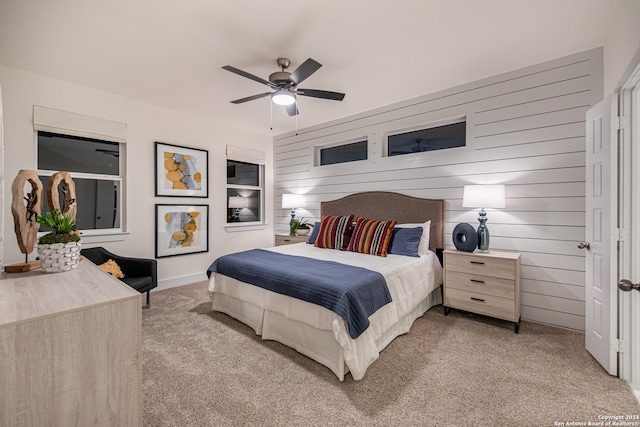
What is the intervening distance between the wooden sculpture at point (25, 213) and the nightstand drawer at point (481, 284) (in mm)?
3392

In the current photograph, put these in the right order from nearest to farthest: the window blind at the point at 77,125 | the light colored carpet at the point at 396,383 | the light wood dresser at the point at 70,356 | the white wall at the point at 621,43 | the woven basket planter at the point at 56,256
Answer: the light wood dresser at the point at 70,356, the woven basket planter at the point at 56,256, the light colored carpet at the point at 396,383, the white wall at the point at 621,43, the window blind at the point at 77,125

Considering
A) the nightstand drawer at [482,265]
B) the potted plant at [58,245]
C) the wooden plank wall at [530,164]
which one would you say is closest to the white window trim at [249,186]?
the wooden plank wall at [530,164]

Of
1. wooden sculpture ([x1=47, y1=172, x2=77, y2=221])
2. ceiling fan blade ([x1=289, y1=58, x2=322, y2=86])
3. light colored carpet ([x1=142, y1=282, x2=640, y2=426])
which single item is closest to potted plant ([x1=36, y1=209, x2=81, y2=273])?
wooden sculpture ([x1=47, y1=172, x2=77, y2=221])

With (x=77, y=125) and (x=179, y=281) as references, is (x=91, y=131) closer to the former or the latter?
(x=77, y=125)

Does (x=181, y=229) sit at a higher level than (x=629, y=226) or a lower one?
lower

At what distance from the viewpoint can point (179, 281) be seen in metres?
4.29

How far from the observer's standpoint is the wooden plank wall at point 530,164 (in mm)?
2741

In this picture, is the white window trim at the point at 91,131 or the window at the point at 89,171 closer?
the white window trim at the point at 91,131

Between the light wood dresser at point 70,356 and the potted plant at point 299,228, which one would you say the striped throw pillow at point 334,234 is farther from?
the light wood dresser at point 70,356

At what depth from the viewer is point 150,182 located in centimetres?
402

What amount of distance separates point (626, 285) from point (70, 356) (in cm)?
313

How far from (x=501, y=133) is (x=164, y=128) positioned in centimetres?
449

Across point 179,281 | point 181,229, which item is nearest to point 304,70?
point 181,229

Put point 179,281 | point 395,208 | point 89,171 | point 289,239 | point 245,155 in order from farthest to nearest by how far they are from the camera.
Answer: point 245,155 < point 289,239 < point 179,281 < point 395,208 < point 89,171
